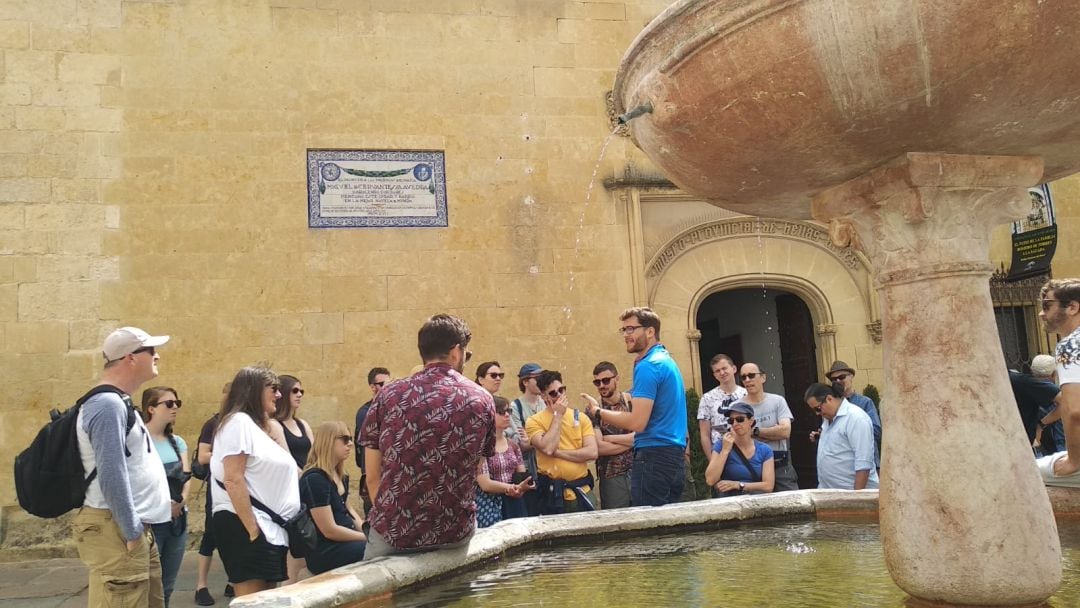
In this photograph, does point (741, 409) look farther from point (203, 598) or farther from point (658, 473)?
point (203, 598)

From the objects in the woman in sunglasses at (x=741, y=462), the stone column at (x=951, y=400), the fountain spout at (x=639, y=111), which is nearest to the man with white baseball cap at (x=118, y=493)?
the fountain spout at (x=639, y=111)

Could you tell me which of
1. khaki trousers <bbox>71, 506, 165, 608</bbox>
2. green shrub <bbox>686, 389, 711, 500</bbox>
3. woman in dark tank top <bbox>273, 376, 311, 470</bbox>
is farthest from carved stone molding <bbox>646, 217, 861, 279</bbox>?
khaki trousers <bbox>71, 506, 165, 608</bbox>

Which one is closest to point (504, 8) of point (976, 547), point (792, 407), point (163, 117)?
point (163, 117)

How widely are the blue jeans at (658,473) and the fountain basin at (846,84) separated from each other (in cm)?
194

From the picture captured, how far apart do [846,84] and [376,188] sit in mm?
6476

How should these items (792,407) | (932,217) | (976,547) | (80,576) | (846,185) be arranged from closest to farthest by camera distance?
(976,547) → (932,217) → (846,185) → (80,576) → (792,407)

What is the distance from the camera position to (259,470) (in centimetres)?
339

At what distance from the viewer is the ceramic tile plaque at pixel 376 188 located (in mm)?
8047

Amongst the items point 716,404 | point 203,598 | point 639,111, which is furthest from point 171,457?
point 716,404

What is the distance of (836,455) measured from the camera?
5.09 metres

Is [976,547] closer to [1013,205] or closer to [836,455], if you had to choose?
[1013,205]

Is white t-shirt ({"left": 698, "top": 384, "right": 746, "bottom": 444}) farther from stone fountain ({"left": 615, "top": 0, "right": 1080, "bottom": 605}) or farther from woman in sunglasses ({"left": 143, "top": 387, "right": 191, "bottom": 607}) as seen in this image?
woman in sunglasses ({"left": 143, "top": 387, "right": 191, "bottom": 607})

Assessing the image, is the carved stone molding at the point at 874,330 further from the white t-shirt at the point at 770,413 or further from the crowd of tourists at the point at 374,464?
the crowd of tourists at the point at 374,464

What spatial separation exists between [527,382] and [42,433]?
12.0 ft
